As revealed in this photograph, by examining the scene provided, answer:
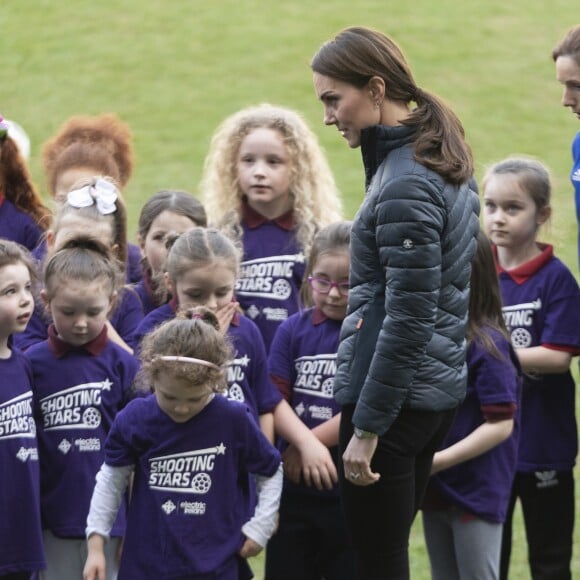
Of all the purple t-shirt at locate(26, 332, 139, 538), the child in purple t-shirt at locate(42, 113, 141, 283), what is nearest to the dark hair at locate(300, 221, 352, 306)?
the purple t-shirt at locate(26, 332, 139, 538)

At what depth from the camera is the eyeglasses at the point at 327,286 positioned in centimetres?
434

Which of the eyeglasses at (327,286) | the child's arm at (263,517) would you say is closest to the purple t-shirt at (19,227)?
the eyeglasses at (327,286)

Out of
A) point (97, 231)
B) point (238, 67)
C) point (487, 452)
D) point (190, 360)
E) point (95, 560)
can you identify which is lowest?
point (95, 560)

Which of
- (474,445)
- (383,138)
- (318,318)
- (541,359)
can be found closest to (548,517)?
(541,359)

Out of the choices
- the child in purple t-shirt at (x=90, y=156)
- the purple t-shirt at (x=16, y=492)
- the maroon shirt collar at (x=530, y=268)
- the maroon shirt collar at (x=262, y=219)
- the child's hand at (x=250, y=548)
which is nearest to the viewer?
the child's hand at (x=250, y=548)

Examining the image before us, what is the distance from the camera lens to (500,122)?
12852 mm

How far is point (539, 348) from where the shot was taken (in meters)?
4.69

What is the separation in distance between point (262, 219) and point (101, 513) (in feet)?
5.19

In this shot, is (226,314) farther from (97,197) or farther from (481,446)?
(481,446)

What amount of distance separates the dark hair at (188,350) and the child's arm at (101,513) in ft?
0.97

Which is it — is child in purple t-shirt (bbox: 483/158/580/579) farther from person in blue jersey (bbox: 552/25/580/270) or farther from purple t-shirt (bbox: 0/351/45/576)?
purple t-shirt (bbox: 0/351/45/576)

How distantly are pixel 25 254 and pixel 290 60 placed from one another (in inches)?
401

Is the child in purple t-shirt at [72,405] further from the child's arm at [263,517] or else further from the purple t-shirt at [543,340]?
the purple t-shirt at [543,340]

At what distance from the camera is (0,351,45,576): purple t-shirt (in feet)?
12.9
